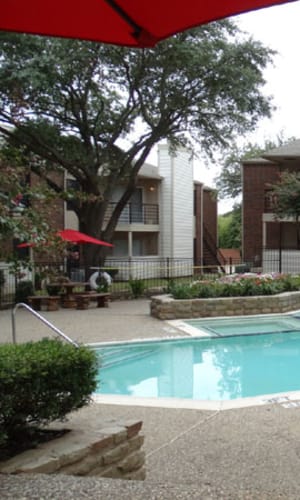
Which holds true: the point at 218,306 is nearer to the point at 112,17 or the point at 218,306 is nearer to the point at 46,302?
the point at 46,302

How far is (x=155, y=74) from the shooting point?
18.2m

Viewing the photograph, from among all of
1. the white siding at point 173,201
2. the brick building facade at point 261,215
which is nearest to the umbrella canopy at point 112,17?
the brick building facade at point 261,215

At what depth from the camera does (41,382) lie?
11.4 feet

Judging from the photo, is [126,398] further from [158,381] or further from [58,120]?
[58,120]

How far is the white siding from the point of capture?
29531mm

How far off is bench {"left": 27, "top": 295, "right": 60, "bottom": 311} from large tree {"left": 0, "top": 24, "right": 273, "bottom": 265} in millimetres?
3759

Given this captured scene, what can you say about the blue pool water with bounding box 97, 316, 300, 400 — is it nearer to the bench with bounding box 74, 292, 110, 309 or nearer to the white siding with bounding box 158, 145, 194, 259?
the bench with bounding box 74, 292, 110, 309

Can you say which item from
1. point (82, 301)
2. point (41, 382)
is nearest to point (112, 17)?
point (41, 382)

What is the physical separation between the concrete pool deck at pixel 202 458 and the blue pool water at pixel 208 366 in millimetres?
2177

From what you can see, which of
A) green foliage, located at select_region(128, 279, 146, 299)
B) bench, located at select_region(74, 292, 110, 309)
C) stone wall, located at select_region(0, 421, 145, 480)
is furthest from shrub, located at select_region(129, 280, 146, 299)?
stone wall, located at select_region(0, 421, 145, 480)

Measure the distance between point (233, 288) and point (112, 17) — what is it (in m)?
12.4

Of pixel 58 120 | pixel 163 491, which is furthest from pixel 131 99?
pixel 163 491

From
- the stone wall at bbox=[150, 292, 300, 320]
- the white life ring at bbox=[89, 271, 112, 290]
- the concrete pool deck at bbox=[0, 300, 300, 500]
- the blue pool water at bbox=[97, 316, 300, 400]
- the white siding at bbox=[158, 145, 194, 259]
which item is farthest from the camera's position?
the white siding at bbox=[158, 145, 194, 259]

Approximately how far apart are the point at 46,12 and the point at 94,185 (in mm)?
16786
